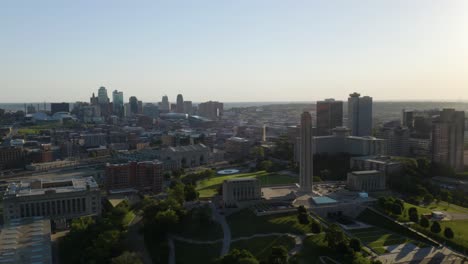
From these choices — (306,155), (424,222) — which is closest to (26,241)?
(306,155)

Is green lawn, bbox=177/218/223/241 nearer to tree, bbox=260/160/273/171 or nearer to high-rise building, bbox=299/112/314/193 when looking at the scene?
high-rise building, bbox=299/112/314/193

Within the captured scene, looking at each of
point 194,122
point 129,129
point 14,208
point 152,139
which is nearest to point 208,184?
point 14,208

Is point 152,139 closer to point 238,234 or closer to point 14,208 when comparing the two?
point 14,208

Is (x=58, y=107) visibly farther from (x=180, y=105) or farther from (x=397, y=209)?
(x=397, y=209)

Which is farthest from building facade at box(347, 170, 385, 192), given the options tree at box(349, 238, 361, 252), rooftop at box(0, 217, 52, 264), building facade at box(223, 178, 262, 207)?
rooftop at box(0, 217, 52, 264)

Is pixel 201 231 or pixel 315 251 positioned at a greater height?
pixel 201 231

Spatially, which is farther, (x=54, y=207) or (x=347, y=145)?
(x=347, y=145)

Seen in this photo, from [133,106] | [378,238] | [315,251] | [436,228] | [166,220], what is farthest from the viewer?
[133,106]
